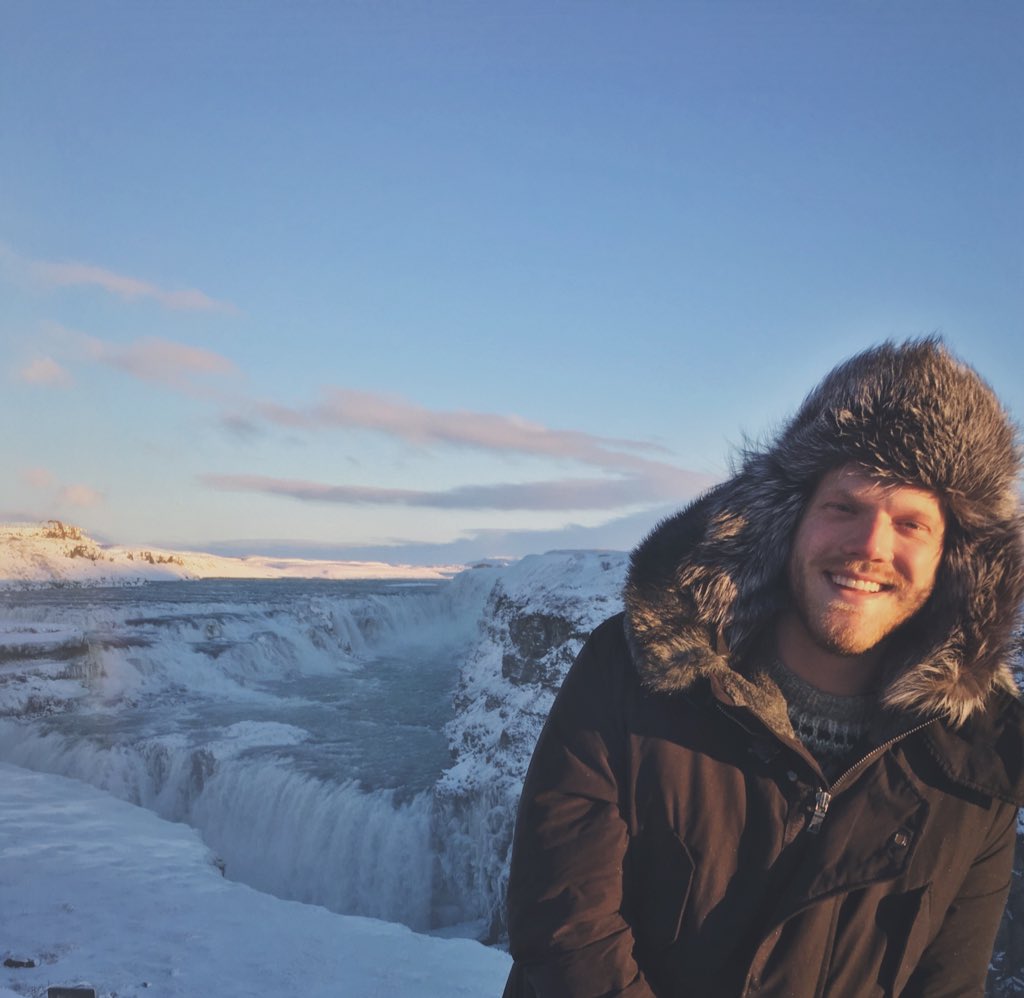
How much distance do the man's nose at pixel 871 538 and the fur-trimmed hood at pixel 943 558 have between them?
12cm

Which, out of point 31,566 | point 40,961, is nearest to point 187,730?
point 40,961

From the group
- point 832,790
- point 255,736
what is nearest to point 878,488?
point 832,790

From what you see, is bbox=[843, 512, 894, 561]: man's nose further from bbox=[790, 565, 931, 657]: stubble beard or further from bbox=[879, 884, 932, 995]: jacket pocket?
bbox=[879, 884, 932, 995]: jacket pocket

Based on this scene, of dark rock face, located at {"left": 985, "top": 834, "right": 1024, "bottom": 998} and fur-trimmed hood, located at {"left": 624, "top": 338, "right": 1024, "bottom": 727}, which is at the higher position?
fur-trimmed hood, located at {"left": 624, "top": 338, "right": 1024, "bottom": 727}

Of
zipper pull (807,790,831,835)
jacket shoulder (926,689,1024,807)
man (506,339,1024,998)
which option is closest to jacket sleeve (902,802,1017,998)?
man (506,339,1024,998)

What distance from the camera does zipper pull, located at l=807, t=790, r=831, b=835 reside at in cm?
193

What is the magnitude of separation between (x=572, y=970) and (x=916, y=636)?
1.25 m

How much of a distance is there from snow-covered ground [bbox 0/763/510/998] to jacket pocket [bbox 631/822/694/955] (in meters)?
4.17

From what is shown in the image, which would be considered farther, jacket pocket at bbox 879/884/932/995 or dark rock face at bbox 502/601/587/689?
dark rock face at bbox 502/601/587/689

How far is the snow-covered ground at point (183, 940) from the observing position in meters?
5.58

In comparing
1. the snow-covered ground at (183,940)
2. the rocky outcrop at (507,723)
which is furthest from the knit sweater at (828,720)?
the rocky outcrop at (507,723)

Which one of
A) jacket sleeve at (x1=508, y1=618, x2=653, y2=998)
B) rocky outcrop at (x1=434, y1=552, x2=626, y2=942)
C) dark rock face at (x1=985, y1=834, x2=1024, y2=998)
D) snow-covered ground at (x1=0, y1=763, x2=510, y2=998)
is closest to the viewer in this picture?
jacket sleeve at (x1=508, y1=618, x2=653, y2=998)

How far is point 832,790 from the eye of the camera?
1947 mm

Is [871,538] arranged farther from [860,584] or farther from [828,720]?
[828,720]
